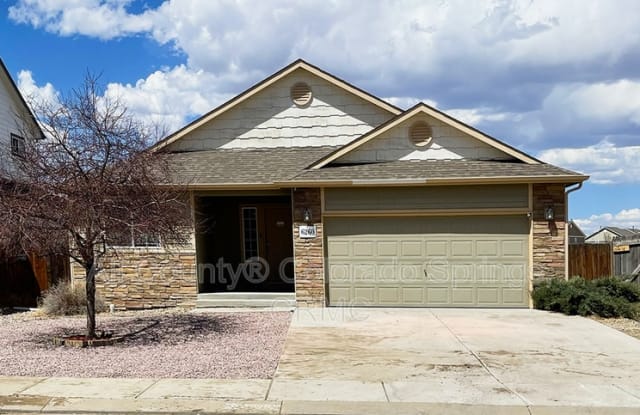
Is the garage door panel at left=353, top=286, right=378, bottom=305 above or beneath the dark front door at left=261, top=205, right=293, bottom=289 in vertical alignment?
beneath

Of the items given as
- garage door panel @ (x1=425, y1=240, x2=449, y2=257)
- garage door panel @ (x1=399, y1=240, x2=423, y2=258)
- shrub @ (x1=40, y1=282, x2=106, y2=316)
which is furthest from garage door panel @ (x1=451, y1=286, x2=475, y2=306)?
shrub @ (x1=40, y1=282, x2=106, y2=316)

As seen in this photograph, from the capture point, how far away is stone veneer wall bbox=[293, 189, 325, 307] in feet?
39.3

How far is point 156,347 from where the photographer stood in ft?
27.8

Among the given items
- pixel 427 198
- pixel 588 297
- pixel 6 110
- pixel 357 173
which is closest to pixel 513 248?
pixel 588 297

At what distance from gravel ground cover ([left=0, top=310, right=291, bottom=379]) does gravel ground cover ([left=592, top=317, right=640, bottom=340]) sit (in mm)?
6489

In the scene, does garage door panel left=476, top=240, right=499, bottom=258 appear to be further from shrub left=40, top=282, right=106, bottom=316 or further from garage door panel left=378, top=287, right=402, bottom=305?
shrub left=40, top=282, right=106, bottom=316

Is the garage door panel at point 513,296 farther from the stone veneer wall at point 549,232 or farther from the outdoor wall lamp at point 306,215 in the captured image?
the outdoor wall lamp at point 306,215

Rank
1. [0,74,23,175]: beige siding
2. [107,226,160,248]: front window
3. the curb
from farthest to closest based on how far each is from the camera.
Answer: [0,74,23,175]: beige siding, [107,226,160,248]: front window, the curb

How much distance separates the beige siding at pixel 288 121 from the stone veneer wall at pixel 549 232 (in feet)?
16.6

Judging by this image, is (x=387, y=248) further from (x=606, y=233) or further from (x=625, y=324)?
(x=606, y=233)

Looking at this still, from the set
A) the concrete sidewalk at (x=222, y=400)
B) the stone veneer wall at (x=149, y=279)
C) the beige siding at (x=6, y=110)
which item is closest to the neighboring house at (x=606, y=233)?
the stone veneer wall at (x=149, y=279)

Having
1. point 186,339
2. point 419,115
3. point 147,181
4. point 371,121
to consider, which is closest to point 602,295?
point 419,115

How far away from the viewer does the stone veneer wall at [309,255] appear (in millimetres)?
11984

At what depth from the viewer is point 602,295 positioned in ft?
35.6
